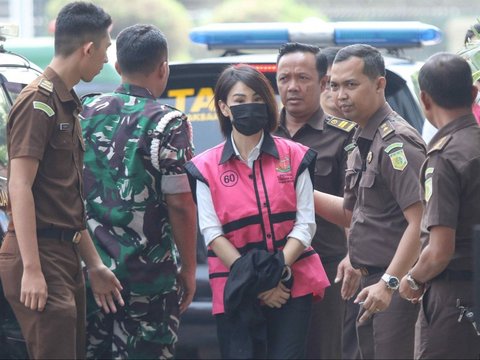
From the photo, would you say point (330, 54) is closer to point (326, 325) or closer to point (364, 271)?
point (326, 325)

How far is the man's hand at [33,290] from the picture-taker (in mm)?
5066

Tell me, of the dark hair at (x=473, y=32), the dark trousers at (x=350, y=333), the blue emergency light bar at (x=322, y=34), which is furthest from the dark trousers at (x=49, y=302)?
the blue emergency light bar at (x=322, y=34)

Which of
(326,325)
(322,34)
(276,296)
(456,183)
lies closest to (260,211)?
(276,296)

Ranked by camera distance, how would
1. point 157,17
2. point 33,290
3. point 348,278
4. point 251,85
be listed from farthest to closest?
point 157,17
point 348,278
point 251,85
point 33,290

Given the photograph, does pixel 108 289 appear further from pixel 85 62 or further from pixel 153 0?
pixel 153 0

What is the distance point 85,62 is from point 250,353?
1.37 meters

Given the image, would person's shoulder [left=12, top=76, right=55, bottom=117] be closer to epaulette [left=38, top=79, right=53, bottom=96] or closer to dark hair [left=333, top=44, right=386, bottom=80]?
epaulette [left=38, top=79, right=53, bottom=96]

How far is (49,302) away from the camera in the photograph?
17.0 ft

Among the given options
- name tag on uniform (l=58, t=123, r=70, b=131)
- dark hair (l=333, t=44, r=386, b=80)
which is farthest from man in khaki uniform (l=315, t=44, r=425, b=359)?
name tag on uniform (l=58, t=123, r=70, b=131)

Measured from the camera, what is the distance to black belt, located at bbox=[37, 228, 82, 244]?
5242 mm

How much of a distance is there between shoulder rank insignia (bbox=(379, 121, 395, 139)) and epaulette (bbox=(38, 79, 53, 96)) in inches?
56.9

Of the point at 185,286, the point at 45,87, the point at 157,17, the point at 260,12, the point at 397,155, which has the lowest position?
the point at 157,17

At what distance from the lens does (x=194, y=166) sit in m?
5.46

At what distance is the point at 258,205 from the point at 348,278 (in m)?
0.86
